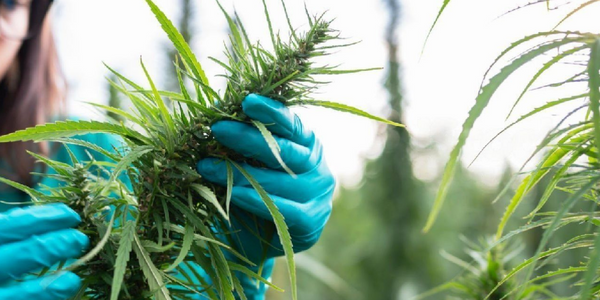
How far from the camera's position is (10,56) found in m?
1.16

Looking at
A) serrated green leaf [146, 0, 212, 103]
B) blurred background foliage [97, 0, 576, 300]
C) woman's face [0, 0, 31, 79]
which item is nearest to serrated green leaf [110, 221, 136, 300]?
serrated green leaf [146, 0, 212, 103]

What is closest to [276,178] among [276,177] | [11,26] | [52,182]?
[276,177]

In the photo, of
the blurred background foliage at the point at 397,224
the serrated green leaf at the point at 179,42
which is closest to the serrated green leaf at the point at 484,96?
the serrated green leaf at the point at 179,42

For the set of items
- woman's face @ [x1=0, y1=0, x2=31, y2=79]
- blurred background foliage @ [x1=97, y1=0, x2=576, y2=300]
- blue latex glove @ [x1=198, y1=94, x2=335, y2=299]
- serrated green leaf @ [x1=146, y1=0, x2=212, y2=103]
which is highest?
woman's face @ [x1=0, y1=0, x2=31, y2=79]

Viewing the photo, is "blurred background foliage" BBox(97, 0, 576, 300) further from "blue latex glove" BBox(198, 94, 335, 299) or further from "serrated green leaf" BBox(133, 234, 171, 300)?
"serrated green leaf" BBox(133, 234, 171, 300)

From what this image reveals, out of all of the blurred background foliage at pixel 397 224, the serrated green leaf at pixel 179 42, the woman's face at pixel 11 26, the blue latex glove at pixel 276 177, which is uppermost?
the woman's face at pixel 11 26

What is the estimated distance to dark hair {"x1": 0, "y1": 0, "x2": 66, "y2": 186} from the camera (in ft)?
4.02

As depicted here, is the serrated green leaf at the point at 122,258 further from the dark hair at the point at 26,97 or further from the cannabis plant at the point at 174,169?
the dark hair at the point at 26,97

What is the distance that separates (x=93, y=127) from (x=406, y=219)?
5040mm

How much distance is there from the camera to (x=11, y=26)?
1.08 metres

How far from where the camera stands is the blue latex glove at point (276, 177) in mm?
448

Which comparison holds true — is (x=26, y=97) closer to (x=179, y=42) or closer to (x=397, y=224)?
(x=179, y=42)

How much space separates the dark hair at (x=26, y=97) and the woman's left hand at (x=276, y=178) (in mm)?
800

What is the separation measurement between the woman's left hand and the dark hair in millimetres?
800
